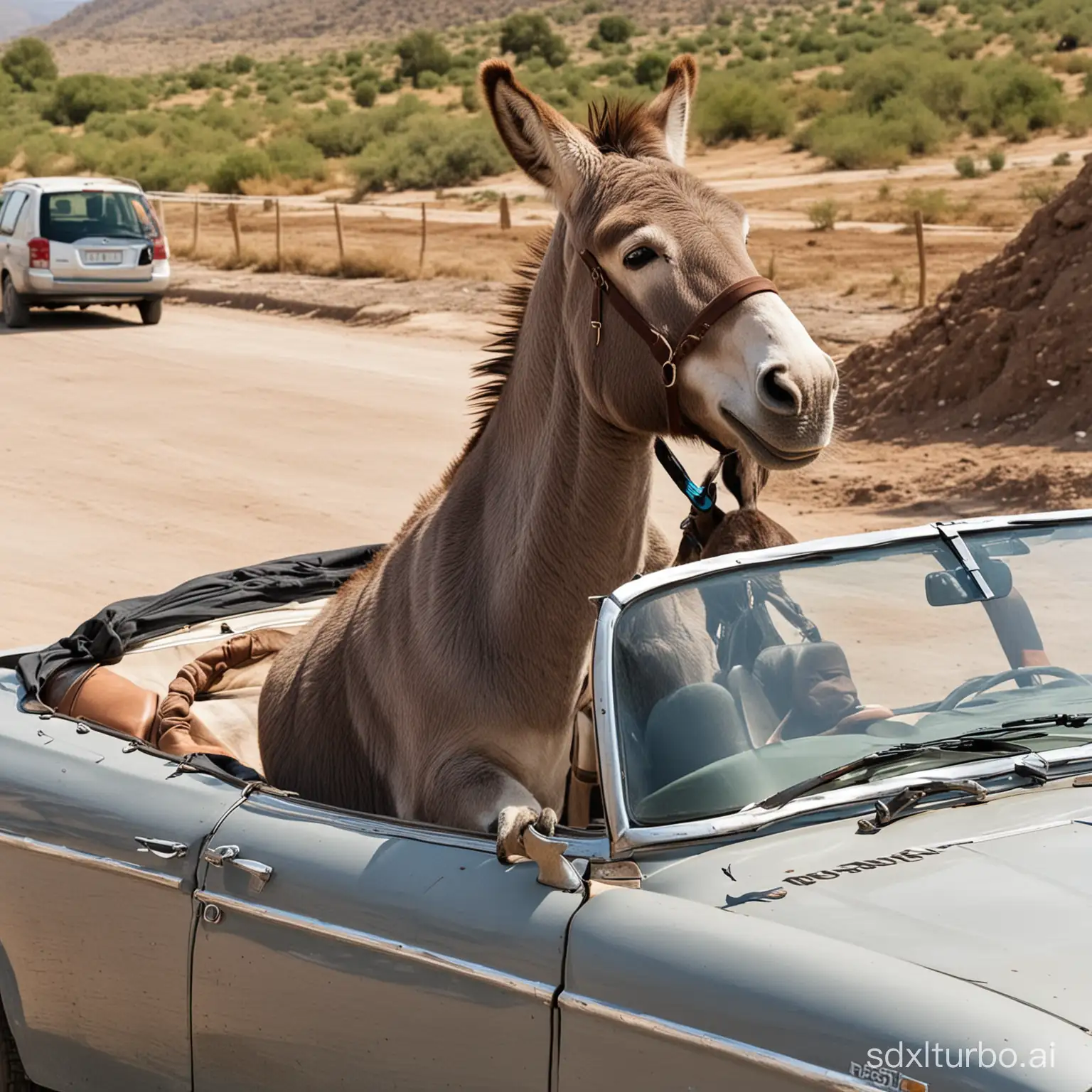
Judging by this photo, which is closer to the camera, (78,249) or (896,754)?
(896,754)

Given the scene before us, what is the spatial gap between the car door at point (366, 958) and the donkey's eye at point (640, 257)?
57.5 inches

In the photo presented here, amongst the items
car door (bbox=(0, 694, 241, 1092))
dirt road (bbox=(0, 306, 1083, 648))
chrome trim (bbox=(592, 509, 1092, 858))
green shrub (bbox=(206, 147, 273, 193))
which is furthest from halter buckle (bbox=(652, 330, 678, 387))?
green shrub (bbox=(206, 147, 273, 193))

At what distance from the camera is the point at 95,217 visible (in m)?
23.2

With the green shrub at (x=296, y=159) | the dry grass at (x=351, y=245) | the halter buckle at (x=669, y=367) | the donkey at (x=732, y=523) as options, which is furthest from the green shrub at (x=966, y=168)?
the halter buckle at (x=669, y=367)

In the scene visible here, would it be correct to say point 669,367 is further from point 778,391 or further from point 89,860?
point 89,860

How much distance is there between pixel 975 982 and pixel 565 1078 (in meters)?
0.71

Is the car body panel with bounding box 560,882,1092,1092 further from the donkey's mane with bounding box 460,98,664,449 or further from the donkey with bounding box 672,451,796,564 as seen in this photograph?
the donkey's mane with bounding box 460,98,664,449

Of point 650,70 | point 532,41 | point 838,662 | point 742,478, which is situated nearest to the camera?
point 838,662

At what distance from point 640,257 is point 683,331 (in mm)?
247

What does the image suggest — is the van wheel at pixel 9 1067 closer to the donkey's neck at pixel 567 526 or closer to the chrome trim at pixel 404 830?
the chrome trim at pixel 404 830

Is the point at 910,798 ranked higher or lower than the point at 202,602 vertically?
higher

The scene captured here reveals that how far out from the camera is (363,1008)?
122 inches

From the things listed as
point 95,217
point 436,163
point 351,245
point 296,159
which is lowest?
point 296,159

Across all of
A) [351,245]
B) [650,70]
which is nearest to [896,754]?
[351,245]
